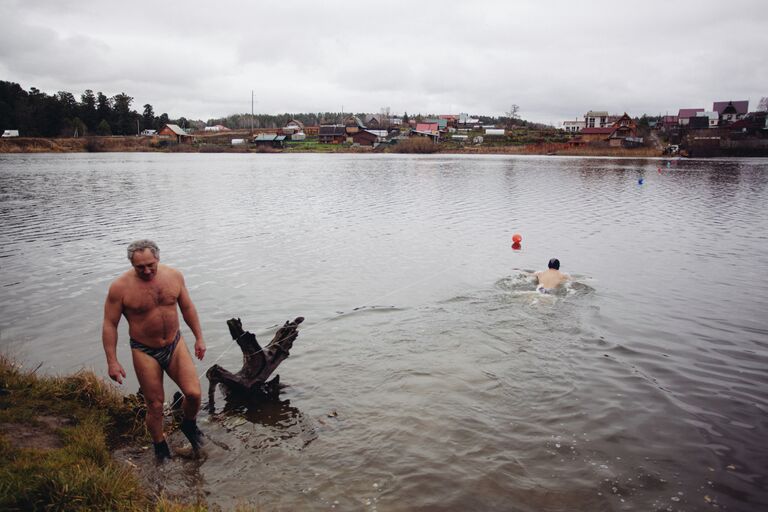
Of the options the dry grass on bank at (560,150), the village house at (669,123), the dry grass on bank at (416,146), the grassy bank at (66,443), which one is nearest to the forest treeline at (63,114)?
the dry grass on bank at (416,146)

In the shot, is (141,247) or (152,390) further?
(152,390)

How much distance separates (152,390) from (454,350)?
6456 millimetres

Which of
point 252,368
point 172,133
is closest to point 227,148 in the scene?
point 172,133

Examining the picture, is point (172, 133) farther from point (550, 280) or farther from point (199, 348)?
point (199, 348)

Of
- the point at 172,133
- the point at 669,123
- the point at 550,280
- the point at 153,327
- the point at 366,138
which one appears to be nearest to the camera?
the point at 153,327

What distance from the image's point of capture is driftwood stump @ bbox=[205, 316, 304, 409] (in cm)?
823

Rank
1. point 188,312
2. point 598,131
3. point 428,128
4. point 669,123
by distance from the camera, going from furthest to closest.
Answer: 1. point 428,128
2. point 669,123
3. point 598,131
4. point 188,312

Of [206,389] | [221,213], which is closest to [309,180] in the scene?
[221,213]

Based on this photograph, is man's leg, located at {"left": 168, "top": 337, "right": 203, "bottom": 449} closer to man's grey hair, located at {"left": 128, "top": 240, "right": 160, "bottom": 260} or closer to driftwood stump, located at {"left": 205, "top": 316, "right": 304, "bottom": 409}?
driftwood stump, located at {"left": 205, "top": 316, "right": 304, "bottom": 409}

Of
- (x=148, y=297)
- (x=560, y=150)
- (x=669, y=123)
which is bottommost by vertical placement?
(x=148, y=297)

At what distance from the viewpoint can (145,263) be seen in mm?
6117

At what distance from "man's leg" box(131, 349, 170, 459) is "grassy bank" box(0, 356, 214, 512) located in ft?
1.86

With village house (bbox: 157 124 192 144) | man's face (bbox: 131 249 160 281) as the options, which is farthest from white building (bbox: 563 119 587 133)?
man's face (bbox: 131 249 160 281)

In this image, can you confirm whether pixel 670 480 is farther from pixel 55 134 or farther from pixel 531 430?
pixel 55 134
